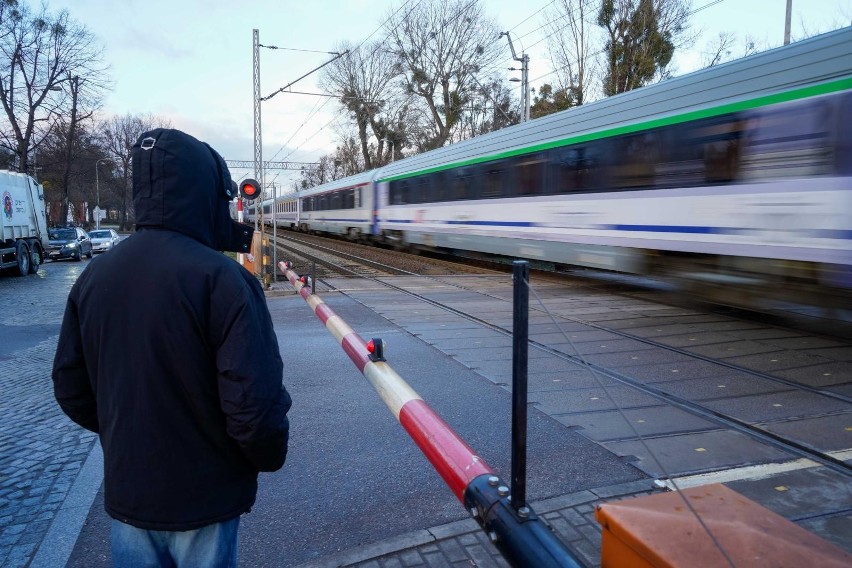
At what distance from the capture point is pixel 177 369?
1.83 metres

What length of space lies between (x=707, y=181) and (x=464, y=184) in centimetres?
915

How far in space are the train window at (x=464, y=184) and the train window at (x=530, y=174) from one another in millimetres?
2379

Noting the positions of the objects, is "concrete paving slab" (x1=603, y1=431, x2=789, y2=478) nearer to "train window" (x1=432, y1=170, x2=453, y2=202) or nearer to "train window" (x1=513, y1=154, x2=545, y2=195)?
"train window" (x1=513, y1=154, x2=545, y2=195)

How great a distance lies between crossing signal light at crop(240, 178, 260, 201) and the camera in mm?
13867

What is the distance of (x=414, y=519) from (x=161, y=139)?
8.31 ft

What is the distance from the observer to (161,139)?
1886mm

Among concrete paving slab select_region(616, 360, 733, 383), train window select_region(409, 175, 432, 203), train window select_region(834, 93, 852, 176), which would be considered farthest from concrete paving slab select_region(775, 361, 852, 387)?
train window select_region(409, 175, 432, 203)

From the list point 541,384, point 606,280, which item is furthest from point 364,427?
point 606,280

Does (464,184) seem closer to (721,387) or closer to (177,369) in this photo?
(721,387)

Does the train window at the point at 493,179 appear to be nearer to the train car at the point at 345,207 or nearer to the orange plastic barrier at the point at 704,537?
the train car at the point at 345,207

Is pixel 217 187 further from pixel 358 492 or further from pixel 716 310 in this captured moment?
pixel 716 310

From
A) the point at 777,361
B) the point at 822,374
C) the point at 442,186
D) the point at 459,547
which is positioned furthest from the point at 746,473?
the point at 442,186

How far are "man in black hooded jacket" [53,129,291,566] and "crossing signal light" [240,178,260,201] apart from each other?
12.5 m

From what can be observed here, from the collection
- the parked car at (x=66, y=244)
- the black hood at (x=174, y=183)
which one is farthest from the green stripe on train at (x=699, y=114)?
the parked car at (x=66, y=244)
